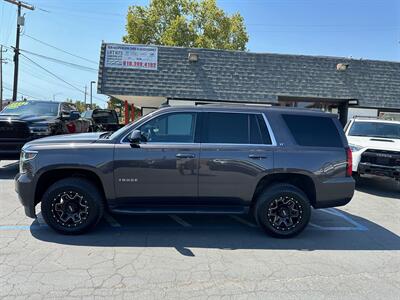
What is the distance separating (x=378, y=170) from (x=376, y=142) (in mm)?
902

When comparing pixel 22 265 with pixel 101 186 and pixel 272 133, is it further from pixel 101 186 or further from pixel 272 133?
pixel 272 133

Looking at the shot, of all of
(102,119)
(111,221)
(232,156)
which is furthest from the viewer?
(102,119)

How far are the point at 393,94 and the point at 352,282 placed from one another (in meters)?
14.3

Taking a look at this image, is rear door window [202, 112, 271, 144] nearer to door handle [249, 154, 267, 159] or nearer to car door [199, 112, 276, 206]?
car door [199, 112, 276, 206]

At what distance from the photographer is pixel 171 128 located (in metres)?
5.29

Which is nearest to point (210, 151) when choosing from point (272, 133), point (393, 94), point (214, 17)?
point (272, 133)

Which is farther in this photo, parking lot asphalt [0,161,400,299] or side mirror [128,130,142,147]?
side mirror [128,130,142,147]

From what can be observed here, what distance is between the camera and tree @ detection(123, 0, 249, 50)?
33.7 metres

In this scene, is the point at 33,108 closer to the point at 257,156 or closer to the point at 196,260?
the point at 257,156

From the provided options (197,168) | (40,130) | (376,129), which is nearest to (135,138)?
(197,168)

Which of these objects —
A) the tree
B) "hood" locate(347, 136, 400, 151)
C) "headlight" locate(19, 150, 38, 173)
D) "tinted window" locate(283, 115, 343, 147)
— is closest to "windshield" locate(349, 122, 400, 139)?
"hood" locate(347, 136, 400, 151)

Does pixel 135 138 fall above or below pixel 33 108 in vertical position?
below

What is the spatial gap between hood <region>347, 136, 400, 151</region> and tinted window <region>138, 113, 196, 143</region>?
5.64 m

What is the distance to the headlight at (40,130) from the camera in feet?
30.5
